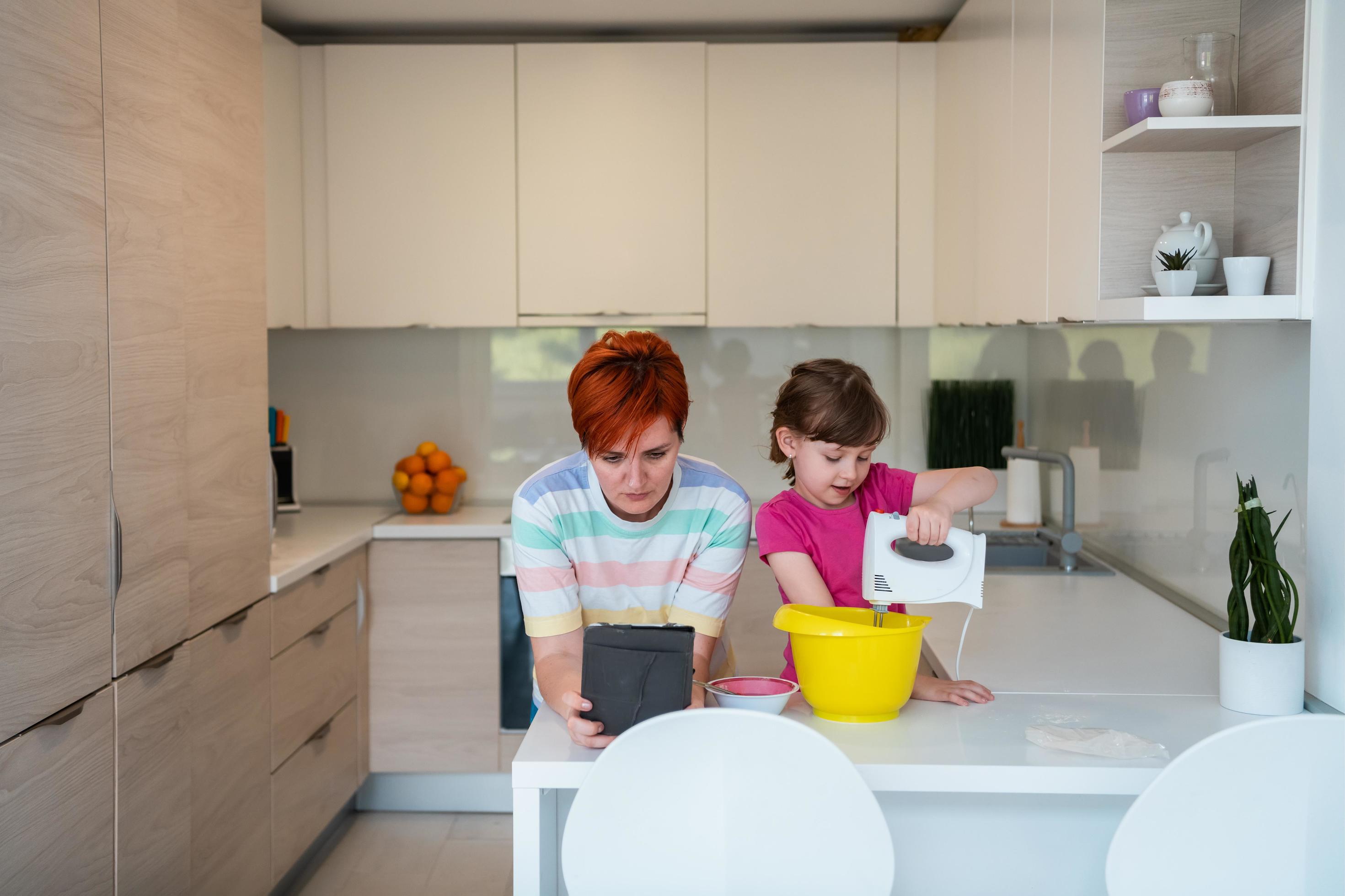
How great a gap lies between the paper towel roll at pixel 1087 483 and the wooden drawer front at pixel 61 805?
2245 millimetres

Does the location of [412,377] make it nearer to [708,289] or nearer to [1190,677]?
[708,289]

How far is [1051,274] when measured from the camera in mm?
2158

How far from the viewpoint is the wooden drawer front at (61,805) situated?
5.06ft

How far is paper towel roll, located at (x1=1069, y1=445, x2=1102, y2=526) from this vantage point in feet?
9.23

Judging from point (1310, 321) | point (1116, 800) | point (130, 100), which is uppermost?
point (130, 100)

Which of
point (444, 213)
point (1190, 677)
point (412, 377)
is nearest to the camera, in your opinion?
point (1190, 677)

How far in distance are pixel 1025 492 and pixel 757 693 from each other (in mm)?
1846

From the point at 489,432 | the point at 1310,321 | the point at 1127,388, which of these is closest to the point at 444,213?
the point at 489,432

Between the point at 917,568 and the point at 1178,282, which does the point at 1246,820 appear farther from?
the point at 1178,282

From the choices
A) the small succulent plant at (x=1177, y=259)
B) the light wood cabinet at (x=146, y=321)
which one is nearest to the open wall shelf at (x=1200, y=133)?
the small succulent plant at (x=1177, y=259)

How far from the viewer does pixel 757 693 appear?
1512 millimetres

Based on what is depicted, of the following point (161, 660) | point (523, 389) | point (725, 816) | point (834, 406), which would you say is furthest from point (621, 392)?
point (523, 389)

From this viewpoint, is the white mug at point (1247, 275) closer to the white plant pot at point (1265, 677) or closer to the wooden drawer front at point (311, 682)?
the white plant pot at point (1265, 677)

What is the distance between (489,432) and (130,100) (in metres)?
1.99
